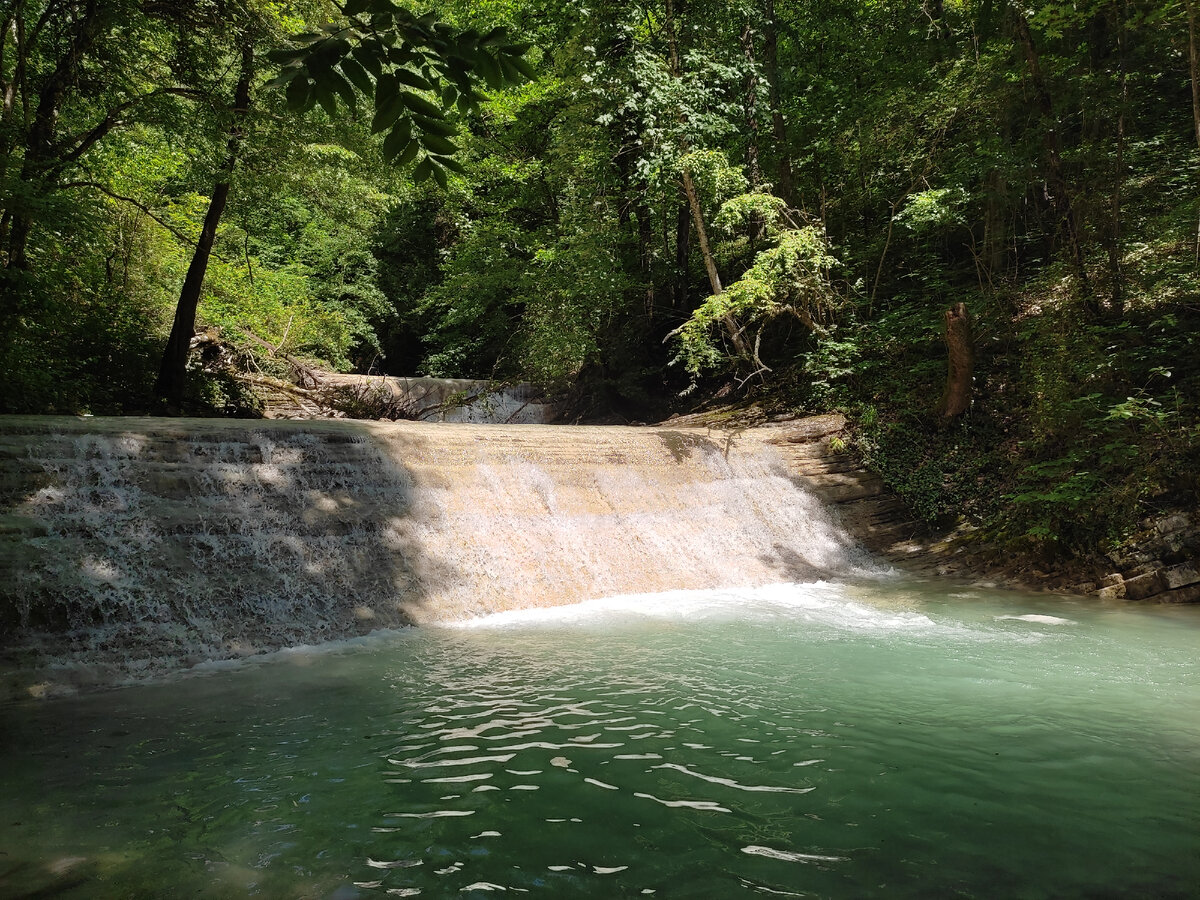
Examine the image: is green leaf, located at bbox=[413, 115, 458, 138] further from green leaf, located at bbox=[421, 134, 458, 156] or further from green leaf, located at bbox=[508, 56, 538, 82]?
green leaf, located at bbox=[508, 56, 538, 82]

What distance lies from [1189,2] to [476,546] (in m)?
10.1

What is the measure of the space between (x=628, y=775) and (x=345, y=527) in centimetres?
508

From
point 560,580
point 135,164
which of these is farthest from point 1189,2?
point 135,164

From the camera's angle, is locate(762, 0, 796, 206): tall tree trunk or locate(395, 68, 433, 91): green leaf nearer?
locate(395, 68, 433, 91): green leaf

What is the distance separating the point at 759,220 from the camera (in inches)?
575

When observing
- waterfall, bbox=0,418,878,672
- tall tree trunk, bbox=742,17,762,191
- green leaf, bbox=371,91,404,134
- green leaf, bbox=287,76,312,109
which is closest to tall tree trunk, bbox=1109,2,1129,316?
waterfall, bbox=0,418,878,672

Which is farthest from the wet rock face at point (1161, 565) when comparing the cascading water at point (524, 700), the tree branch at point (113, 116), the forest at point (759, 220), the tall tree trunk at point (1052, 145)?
the tree branch at point (113, 116)

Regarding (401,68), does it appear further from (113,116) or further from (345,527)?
(113,116)

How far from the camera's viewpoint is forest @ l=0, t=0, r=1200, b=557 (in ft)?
30.2

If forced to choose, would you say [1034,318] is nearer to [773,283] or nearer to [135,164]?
[773,283]

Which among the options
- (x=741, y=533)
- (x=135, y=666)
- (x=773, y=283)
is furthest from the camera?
(x=773, y=283)

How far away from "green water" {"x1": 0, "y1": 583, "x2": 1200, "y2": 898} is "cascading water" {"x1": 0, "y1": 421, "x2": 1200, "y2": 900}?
20 mm

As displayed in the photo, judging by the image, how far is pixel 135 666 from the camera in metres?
5.55

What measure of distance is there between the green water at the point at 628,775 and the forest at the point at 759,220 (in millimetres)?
4659
